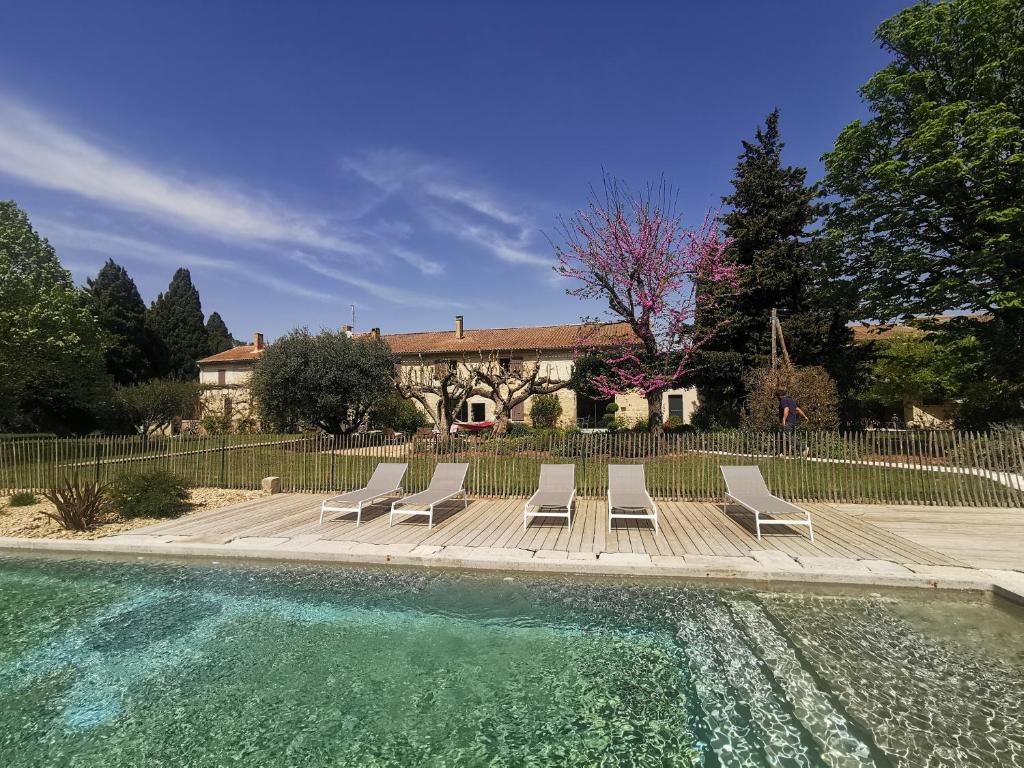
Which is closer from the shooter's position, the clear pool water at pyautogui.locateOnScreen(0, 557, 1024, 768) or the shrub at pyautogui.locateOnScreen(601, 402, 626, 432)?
the clear pool water at pyautogui.locateOnScreen(0, 557, 1024, 768)

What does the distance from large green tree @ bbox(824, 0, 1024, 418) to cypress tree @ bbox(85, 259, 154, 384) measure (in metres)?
38.1

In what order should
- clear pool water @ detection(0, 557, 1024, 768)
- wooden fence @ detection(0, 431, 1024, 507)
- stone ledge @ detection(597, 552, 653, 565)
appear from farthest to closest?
wooden fence @ detection(0, 431, 1024, 507), stone ledge @ detection(597, 552, 653, 565), clear pool water @ detection(0, 557, 1024, 768)

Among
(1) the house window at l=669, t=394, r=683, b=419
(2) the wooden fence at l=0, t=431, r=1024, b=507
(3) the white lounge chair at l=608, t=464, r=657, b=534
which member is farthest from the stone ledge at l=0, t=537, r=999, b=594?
(1) the house window at l=669, t=394, r=683, b=419

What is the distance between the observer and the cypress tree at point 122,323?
3409cm

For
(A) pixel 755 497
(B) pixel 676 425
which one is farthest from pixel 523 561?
(B) pixel 676 425

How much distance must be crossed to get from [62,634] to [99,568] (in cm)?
198

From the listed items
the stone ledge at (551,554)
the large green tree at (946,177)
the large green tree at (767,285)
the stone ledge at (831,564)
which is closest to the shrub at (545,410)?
the large green tree at (767,285)

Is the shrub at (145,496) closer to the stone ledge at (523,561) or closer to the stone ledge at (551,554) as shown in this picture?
the stone ledge at (523,561)

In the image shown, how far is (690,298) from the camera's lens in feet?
57.0

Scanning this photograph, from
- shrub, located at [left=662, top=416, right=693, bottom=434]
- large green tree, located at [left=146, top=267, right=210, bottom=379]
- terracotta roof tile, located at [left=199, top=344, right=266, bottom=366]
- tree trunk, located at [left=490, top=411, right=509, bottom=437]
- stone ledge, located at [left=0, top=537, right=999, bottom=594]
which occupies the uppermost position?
large green tree, located at [left=146, top=267, right=210, bottom=379]

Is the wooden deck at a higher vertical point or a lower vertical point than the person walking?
lower

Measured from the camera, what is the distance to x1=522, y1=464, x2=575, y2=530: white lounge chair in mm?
7703

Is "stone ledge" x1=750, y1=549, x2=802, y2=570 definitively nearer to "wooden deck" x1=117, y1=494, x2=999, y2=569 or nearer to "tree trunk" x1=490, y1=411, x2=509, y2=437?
"wooden deck" x1=117, y1=494, x2=999, y2=569

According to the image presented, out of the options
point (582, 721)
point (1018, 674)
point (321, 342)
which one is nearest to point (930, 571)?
point (1018, 674)
